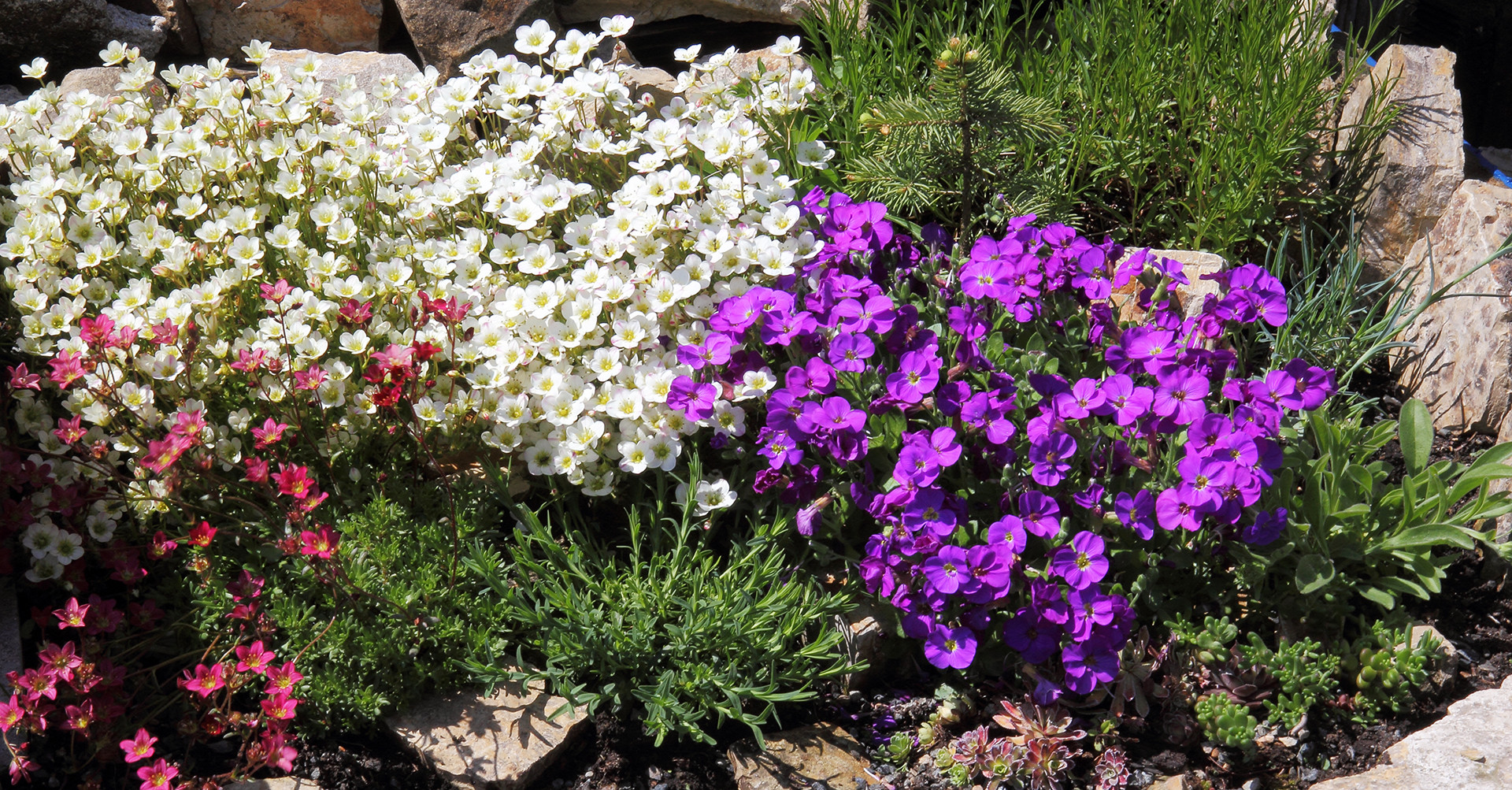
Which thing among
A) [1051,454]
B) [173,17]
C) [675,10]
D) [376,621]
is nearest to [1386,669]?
[1051,454]

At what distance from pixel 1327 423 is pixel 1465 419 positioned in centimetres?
85

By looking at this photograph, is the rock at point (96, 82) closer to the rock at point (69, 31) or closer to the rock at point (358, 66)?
the rock at point (69, 31)

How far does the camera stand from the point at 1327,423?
103 inches

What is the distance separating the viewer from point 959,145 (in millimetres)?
3227

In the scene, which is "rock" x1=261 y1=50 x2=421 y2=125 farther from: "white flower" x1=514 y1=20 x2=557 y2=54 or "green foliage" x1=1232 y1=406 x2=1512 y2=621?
"green foliage" x1=1232 y1=406 x2=1512 y2=621

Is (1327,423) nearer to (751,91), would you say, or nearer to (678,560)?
(678,560)

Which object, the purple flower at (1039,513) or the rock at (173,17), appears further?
the rock at (173,17)

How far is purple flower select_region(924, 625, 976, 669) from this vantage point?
2396 millimetres

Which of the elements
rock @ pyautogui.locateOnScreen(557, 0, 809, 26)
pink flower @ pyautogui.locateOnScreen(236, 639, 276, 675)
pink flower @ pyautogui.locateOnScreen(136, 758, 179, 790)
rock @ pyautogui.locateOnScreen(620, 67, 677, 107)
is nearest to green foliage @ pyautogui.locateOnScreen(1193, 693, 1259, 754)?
pink flower @ pyautogui.locateOnScreen(236, 639, 276, 675)

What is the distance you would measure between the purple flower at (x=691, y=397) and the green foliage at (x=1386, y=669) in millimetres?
1666

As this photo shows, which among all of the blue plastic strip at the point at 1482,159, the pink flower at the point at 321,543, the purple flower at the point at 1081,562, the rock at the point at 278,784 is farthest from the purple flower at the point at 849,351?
the blue plastic strip at the point at 1482,159

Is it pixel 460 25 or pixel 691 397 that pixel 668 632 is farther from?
pixel 460 25

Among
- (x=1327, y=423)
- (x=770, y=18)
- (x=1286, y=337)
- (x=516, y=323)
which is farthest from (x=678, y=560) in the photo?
(x=770, y=18)

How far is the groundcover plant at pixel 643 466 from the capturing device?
2.38m
